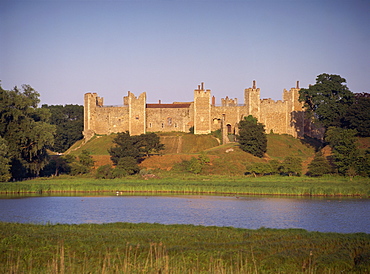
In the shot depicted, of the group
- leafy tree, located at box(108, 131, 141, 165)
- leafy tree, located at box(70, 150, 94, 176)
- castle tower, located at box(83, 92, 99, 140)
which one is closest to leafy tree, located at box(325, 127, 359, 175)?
leafy tree, located at box(108, 131, 141, 165)

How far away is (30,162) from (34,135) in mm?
2929

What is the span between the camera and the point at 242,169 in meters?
46.6

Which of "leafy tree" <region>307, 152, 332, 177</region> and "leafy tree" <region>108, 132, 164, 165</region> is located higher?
"leafy tree" <region>108, 132, 164, 165</region>

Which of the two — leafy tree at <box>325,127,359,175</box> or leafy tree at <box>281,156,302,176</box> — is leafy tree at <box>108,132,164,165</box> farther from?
leafy tree at <box>325,127,359,175</box>

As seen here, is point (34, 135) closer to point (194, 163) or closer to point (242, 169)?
point (194, 163)

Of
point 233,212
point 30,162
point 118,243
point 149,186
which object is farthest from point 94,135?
point 118,243

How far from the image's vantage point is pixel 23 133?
4053 cm

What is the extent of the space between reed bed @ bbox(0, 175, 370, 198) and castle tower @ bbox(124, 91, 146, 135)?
19.5m

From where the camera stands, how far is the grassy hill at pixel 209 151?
47969 mm

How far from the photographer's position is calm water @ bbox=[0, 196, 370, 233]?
23.8 meters

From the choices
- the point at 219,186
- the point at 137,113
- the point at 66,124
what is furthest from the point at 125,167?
the point at 66,124

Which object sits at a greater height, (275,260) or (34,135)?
(34,135)

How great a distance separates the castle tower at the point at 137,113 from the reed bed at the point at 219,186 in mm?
19503

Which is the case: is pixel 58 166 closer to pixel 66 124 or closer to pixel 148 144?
pixel 148 144
